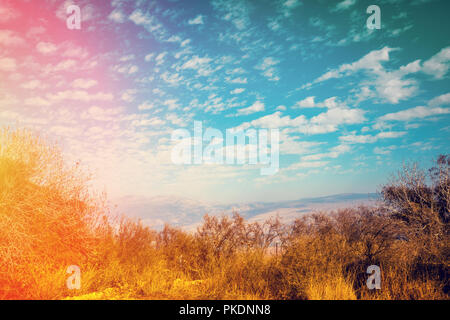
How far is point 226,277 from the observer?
866 centimetres

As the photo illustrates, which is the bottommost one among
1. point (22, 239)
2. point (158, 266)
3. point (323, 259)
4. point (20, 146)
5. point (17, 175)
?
point (158, 266)

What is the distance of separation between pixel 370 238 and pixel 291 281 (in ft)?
10.5

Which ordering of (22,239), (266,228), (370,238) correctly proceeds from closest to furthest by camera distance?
(22,239), (370,238), (266,228)

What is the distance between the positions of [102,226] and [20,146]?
432 cm

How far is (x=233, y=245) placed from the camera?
37.2 feet

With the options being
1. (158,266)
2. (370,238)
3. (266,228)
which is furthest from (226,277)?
(266,228)

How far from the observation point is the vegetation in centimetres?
776

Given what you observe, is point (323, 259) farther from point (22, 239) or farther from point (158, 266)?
point (22, 239)

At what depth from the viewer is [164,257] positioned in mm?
11352

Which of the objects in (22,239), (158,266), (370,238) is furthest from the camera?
(158,266)

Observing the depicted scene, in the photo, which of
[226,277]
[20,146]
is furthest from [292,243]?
[20,146]

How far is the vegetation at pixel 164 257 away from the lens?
25.5ft
